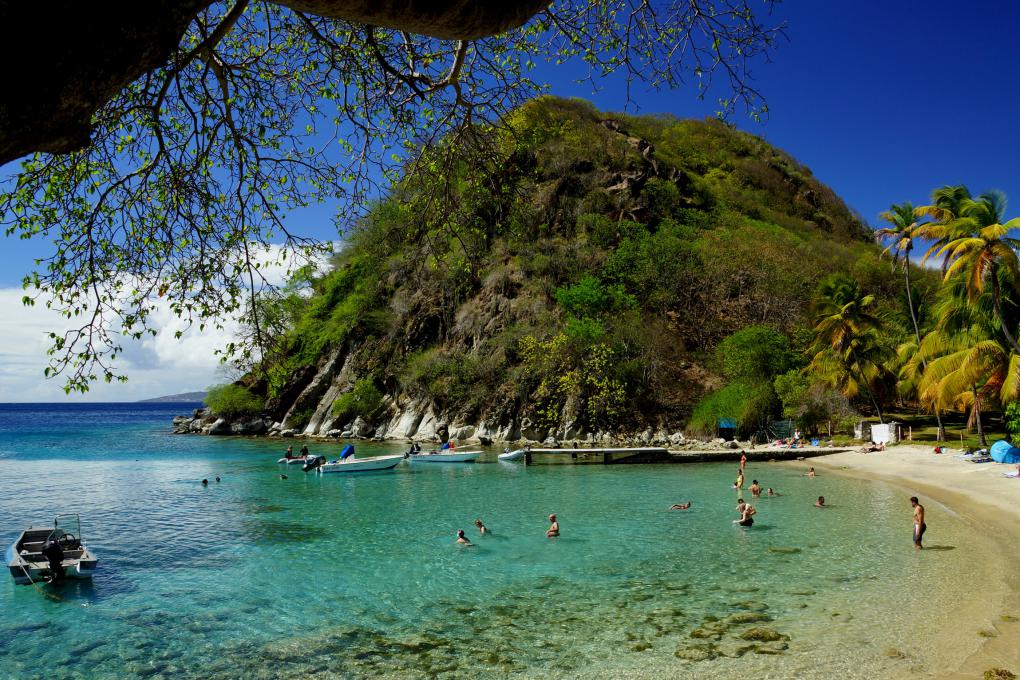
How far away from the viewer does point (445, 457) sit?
1583 inches

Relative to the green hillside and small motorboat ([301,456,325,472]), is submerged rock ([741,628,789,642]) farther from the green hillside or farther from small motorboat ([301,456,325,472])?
the green hillside

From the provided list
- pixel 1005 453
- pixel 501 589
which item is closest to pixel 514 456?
pixel 1005 453

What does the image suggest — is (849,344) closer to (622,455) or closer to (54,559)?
(622,455)

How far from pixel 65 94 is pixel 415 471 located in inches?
1406

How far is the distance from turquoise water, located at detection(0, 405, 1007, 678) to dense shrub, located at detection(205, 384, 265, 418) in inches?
1641

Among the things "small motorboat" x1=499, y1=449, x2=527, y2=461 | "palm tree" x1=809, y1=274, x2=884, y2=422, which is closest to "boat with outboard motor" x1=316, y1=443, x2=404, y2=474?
"small motorboat" x1=499, y1=449, x2=527, y2=461

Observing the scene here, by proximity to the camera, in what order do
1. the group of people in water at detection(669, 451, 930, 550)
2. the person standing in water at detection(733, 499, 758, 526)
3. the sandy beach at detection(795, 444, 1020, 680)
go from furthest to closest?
1. the person standing in water at detection(733, 499, 758, 526)
2. the group of people in water at detection(669, 451, 930, 550)
3. the sandy beach at detection(795, 444, 1020, 680)

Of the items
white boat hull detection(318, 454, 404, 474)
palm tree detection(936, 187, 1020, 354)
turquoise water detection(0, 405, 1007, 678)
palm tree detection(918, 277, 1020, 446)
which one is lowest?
turquoise water detection(0, 405, 1007, 678)

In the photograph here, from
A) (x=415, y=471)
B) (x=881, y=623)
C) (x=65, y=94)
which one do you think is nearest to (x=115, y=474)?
(x=415, y=471)

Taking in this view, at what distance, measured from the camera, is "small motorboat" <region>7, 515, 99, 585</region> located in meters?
15.8

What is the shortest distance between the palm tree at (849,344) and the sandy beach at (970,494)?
682 cm

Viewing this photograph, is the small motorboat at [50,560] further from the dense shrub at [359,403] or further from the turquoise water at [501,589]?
the dense shrub at [359,403]

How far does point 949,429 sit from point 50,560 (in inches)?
1804

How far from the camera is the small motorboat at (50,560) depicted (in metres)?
15.8
